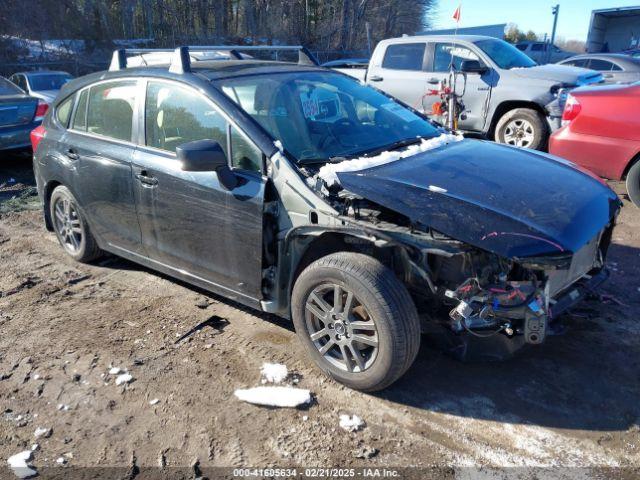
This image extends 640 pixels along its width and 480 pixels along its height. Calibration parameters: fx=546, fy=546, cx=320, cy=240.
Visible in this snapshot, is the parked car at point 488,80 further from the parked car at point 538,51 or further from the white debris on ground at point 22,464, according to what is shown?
the parked car at point 538,51

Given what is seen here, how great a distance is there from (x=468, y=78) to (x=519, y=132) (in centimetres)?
126

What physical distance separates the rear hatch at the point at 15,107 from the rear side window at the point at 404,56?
6.03 m

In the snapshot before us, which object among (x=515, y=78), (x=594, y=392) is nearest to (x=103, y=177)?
(x=594, y=392)

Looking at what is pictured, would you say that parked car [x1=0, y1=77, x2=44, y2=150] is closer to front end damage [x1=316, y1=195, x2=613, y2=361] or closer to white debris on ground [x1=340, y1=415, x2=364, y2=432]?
front end damage [x1=316, y1=195, x2=613, y2=361]

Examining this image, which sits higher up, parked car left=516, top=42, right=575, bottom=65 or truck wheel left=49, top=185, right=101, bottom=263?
parked car left=516, top=42, right=575, bottom=65

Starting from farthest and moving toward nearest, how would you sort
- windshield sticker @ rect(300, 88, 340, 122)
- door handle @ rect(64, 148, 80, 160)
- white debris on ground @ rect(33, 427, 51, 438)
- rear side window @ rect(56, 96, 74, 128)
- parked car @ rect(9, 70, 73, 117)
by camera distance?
parked car @ rect(9, 70, 73, 117) → rear side window @ rect(56, 96, 74, 128) → door handle @ rect(64, 148, 80, 160) → windshield sticker @ rect(300, 88, 340, 122) → white debris on ground @ rect(33, 427, 51, 438)

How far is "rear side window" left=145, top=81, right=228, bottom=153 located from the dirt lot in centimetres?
131

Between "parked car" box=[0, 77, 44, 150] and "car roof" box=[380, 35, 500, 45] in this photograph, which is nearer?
"parked car" box=[0, 77, 44, 150]

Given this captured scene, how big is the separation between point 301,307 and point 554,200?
1582 millimetres

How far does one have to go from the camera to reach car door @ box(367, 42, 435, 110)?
9430mm

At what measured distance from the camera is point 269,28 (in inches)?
1184

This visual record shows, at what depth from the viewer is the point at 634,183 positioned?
5.89 metres

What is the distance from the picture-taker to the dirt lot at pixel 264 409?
8.96ft

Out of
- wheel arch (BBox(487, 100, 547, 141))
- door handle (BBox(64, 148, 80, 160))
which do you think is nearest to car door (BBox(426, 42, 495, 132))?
wheel arch (BBox(487, 100, 547, 141))
